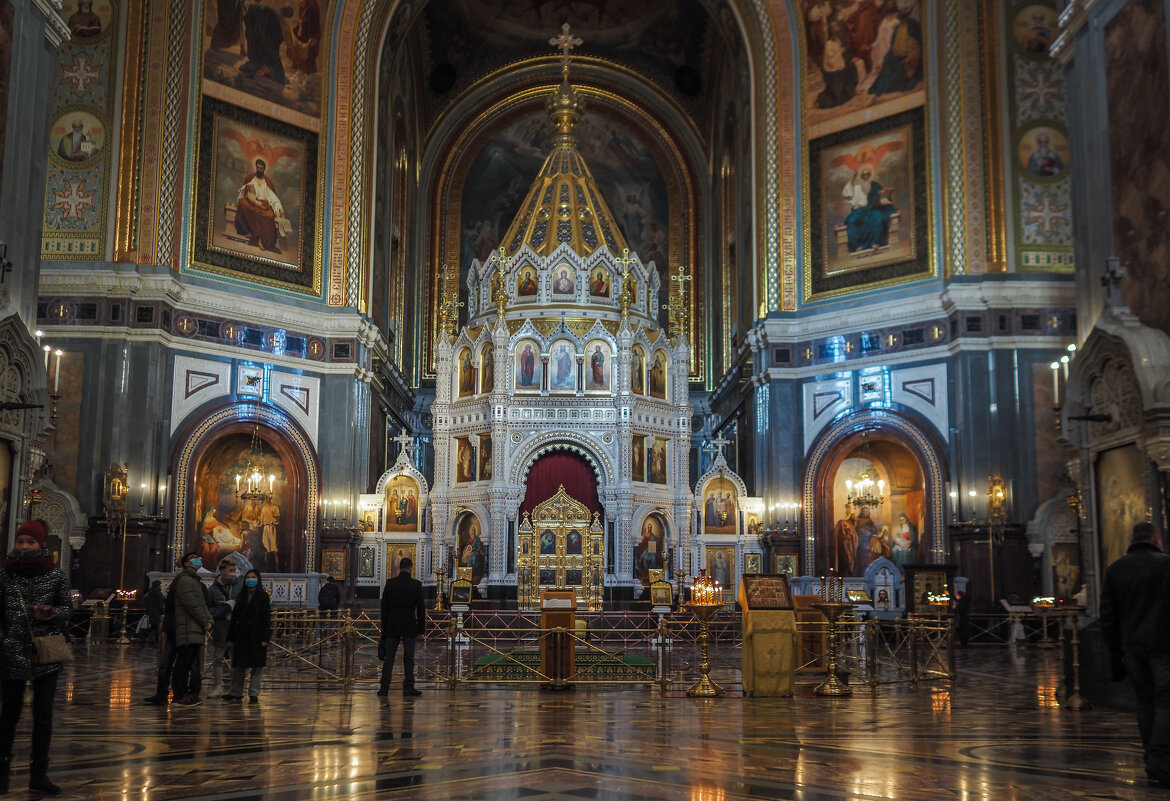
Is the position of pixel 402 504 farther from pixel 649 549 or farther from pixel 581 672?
pixel 581 672

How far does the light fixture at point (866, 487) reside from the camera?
2620cm

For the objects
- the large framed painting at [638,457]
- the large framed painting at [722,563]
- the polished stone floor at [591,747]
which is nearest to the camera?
the polished stone floor at [591,747]

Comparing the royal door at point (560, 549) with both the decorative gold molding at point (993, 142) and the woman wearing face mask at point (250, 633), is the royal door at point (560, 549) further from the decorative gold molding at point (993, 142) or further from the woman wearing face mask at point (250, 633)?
the woman wearing face mask at point (250, 633)

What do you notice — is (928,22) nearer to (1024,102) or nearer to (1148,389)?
(1024,102)

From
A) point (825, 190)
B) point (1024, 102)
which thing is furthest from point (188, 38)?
point (1024, 102)

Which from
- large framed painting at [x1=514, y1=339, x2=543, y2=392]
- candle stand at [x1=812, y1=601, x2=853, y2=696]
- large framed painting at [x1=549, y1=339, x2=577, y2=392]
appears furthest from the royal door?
candle stand at [x1=812, y1=601, x2=853, y2=696]

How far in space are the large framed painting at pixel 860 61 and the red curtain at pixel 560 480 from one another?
412 inches

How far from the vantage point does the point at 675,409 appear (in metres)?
32.3

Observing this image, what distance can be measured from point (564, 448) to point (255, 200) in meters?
9.99

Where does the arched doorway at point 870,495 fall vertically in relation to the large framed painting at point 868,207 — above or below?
below

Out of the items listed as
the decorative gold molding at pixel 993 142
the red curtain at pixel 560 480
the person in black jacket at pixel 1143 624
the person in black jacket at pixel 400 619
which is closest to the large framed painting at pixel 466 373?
the red curtain at pixel 560 480

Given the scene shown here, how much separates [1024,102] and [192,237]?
18.5 meters

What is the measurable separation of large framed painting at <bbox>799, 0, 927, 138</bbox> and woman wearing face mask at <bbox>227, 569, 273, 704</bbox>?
20.7m

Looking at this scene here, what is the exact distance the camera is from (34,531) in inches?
275
